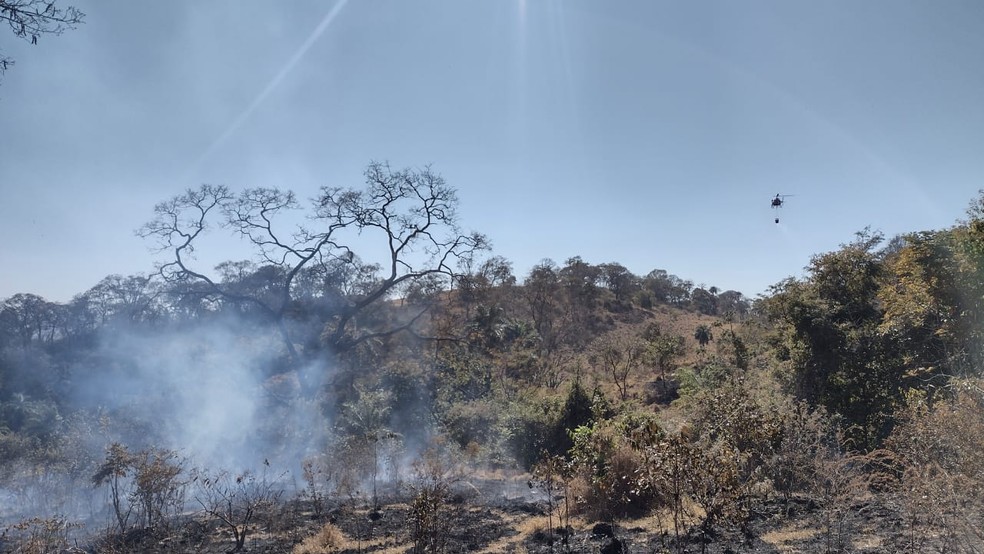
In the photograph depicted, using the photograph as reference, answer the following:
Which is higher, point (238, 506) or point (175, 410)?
point (175, 410)

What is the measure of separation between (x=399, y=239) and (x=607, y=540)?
1310 cm

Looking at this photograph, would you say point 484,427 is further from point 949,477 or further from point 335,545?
point 949,477

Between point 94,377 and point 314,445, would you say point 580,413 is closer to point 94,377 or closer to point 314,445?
point 314,445

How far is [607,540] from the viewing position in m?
7.66

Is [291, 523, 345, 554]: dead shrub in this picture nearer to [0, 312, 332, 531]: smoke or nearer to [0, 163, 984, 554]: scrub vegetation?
[0, 163, 984, 554]: scrub vegetation

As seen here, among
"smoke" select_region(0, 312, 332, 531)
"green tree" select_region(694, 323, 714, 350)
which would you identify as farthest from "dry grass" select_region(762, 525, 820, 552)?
"green tree" select_region(694, 323, 714, 350)

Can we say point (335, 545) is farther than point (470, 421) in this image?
No

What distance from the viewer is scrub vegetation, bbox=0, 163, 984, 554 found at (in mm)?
6871

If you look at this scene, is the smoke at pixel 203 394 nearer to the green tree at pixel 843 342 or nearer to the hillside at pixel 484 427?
the hillside at pixel 484 427

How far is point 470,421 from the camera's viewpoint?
17.7m

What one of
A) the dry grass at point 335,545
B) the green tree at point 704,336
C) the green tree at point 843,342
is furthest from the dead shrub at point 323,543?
the green tree at point 704,336

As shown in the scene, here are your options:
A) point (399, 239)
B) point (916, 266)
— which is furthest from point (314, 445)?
point (916, 266)

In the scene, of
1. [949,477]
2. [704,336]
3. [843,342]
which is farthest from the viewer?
[704,336]

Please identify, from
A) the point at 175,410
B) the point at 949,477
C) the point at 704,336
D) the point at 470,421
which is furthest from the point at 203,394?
the point at 704,336
